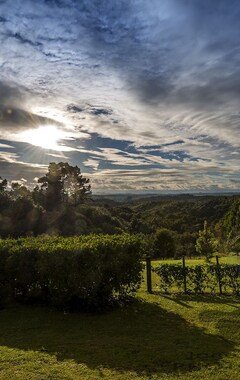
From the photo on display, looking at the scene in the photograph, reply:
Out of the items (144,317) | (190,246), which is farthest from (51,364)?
(190,246)

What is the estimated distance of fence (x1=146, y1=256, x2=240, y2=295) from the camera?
44.5ft

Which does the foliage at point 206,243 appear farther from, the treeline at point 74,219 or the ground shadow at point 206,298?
the ground shadow at point 206,298

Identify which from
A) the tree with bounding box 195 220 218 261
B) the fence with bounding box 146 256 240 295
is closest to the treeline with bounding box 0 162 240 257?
the tree with bounding box 195 220 218 261

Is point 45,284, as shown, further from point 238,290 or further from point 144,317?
point 238,290

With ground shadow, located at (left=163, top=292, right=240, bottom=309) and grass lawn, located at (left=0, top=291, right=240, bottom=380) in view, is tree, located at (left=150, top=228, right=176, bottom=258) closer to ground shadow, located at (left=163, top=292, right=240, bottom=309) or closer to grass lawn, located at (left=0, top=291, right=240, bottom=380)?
ground shadow, located at (left=163, top=292, right=240, bottom=309)

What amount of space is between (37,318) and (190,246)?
56.8 m

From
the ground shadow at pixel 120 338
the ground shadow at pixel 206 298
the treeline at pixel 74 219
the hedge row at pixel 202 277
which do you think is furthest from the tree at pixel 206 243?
the ground shadow at pixel 120 338

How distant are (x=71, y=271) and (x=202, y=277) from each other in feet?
18.9

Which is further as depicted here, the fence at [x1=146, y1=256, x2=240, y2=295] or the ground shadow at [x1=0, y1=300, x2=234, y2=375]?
the fence at [x1=146, y1=256, x2=240, y2=295]

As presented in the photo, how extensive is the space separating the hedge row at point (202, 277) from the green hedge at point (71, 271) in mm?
2540

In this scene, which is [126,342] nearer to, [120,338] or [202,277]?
[120,338]

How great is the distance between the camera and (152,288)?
49.8 ft

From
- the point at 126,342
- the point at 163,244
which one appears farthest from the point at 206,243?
the point at 126,342

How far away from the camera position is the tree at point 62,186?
74.6 metres
